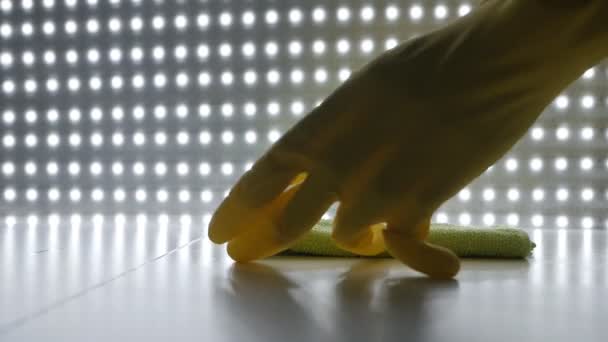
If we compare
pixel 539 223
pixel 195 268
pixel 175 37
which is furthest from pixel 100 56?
pixel 539 223

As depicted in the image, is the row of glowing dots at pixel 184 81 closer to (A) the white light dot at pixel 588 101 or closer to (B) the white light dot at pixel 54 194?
(A) the white light dot at pixel 588 101

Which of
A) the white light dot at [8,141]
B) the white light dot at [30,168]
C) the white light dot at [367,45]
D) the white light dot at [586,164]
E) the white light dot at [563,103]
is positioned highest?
the white light dot at [367,45]

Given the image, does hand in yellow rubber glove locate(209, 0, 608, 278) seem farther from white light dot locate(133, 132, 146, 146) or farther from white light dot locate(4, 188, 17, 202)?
white light dot locate(4, 188, 17, 202)

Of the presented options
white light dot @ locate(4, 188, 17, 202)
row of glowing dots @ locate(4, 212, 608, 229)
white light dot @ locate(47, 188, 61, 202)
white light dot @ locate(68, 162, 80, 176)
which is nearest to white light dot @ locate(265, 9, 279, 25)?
row of glowing dots @ locate(4, 212, 608, 229)

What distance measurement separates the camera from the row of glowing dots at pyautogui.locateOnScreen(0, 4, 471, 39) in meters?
1.71

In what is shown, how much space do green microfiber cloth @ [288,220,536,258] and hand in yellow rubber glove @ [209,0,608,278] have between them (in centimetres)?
23

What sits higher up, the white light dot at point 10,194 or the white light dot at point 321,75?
the white light dot at point 321,75

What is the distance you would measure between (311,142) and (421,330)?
32 cm

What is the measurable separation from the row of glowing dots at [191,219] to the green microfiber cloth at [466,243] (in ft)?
1.59

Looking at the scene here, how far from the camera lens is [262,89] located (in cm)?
177

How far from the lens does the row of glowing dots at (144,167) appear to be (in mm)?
1697

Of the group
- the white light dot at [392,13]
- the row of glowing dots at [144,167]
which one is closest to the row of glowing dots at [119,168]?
the row of glowing dots at [144,167]

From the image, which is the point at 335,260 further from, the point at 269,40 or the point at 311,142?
the point at 269,40

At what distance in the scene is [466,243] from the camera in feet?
3.47
